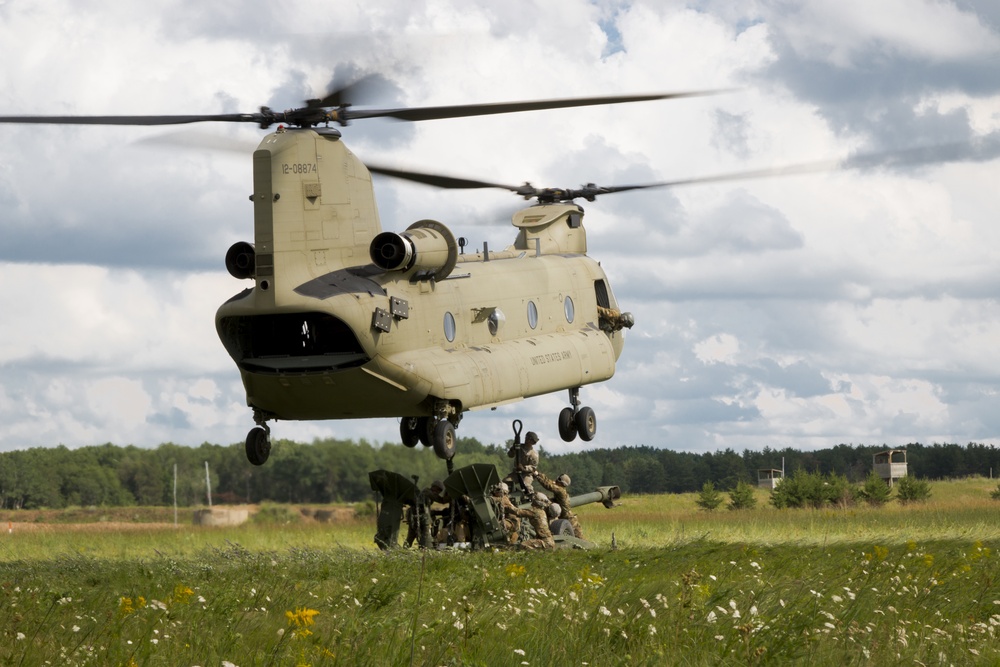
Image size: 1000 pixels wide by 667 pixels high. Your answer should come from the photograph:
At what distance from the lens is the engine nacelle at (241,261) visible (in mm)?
19281

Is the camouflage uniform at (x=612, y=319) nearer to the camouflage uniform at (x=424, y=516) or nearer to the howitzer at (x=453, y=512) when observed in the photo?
the howitzer at (x=453, y=512)

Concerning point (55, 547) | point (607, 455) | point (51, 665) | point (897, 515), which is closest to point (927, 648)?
point (51, 665)

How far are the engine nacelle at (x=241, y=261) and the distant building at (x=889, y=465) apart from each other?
80.4 feet

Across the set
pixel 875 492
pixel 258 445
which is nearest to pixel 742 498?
pixel 875 492

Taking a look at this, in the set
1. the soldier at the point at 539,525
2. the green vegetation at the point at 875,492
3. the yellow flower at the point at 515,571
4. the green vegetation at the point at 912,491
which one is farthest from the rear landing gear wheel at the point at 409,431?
the green vegetation at the point at 912,491

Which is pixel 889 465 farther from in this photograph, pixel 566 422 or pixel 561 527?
pixel 561 527

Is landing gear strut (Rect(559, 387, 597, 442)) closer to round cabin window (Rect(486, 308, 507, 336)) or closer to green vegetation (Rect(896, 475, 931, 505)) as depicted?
round cabin window (Rect(486, 308, 507, 336))

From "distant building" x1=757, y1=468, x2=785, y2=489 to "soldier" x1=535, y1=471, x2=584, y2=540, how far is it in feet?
62.2

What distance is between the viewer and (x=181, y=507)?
29.6 meters

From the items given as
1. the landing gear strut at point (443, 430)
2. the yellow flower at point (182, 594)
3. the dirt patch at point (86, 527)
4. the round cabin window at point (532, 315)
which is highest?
the round cabin window at point (532, 315)

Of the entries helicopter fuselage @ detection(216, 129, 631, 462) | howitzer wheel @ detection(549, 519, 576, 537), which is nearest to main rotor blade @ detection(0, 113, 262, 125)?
helicopter fuselage @ detection(216, 129, 631, 462)

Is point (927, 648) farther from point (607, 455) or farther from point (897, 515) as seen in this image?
point (607, 455)

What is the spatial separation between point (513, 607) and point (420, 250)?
31.9 feet

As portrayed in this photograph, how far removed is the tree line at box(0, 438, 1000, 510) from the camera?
24.5m
